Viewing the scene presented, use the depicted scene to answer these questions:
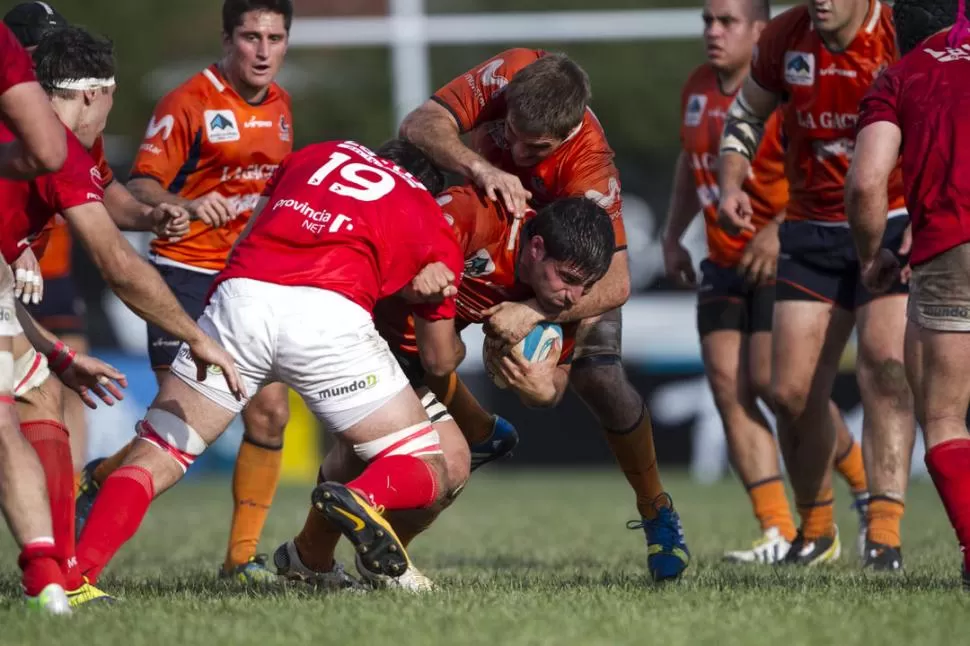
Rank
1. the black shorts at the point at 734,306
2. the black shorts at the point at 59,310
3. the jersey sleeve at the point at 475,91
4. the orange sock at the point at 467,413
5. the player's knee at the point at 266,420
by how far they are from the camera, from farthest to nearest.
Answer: the black shorts at the point at 59,310
the black shorts at the point at 734,306
the player's knee at the point at 266,420
the orange sock at the point at 467,413
the jersey sleeve at the point at 475,91

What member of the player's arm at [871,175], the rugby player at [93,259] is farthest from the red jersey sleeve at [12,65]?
the player's arm at [871,175]

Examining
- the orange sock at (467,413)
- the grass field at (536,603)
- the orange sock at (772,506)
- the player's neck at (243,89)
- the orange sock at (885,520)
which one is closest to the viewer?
the grass field at (536,603)

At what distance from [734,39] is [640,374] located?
7282 mm

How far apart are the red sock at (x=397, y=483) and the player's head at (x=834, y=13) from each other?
3.20 m

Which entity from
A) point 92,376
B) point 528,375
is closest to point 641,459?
point 528,375

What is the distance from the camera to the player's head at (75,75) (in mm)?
5609

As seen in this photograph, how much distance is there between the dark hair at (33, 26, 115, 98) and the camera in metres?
5.61

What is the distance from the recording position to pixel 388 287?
5.40 m

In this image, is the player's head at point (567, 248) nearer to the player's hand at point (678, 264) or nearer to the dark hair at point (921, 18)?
the dark hair at point (921, 18)

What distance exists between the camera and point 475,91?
6328 millimetres

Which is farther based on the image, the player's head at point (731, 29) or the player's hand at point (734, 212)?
the player's head at point (731, 29)

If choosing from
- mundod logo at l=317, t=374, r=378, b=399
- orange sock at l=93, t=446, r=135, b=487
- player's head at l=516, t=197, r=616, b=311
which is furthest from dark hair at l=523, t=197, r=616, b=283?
orange sock at l=93, t=446, r=135, b=487

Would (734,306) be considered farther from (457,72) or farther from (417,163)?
(457,72)

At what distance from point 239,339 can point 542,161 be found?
67.5 inches
